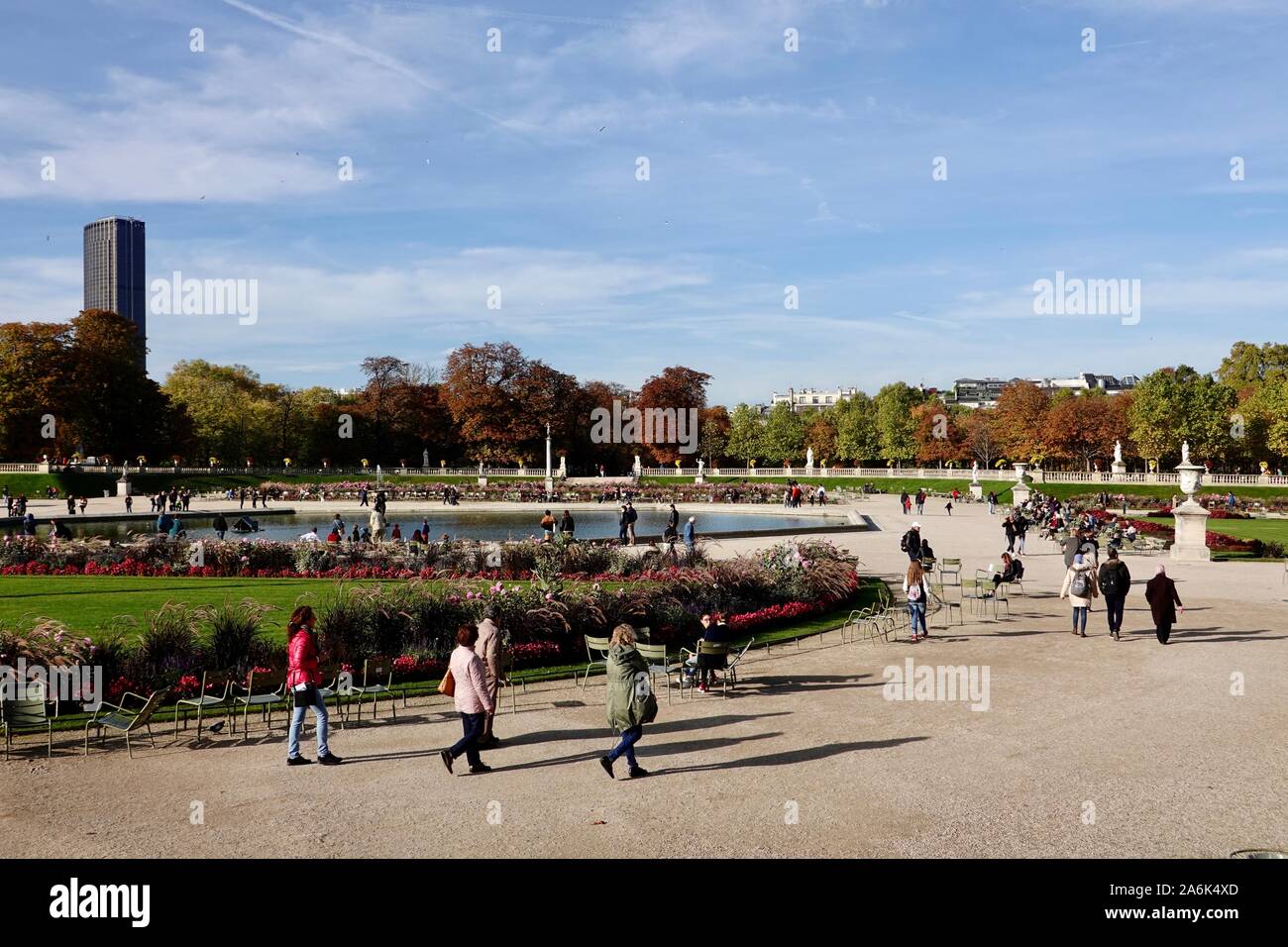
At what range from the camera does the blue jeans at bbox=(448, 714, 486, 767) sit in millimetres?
8883

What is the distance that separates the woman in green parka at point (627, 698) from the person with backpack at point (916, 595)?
8069 millimetres

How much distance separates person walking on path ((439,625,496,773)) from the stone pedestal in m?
26.3

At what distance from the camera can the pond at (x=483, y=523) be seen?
128 feet

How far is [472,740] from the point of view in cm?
887

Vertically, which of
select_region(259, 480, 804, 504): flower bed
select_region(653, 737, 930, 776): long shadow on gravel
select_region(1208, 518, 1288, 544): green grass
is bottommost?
select_region(1208, 518, 1288, 544): green grass

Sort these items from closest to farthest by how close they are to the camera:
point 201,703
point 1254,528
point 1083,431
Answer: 1. point 201,703
2. point 1254,528
3. point 1083,431

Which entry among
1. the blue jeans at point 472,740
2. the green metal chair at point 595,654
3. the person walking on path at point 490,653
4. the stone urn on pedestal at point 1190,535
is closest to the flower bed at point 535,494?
the stone urn on pedestal at point 1190,535

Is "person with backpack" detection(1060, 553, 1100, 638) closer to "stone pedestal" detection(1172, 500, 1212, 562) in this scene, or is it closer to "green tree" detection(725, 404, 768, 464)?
"stone pedestal" detection(1172, 500, 1212, 562)

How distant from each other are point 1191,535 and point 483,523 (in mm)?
29352

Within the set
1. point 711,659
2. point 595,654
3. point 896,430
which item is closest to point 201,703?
point 595,654

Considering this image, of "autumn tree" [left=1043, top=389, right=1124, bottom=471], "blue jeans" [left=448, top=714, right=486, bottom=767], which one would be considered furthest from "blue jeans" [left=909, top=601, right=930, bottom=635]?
"autumn tree" [left=1043, top=389, right=1124, bottom=471]

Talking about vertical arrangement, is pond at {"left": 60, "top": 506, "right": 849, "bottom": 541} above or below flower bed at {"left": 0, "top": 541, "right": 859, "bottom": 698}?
below

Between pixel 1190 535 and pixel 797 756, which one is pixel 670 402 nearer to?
pixel 1190 535

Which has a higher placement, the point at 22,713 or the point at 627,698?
the point at 627,698
